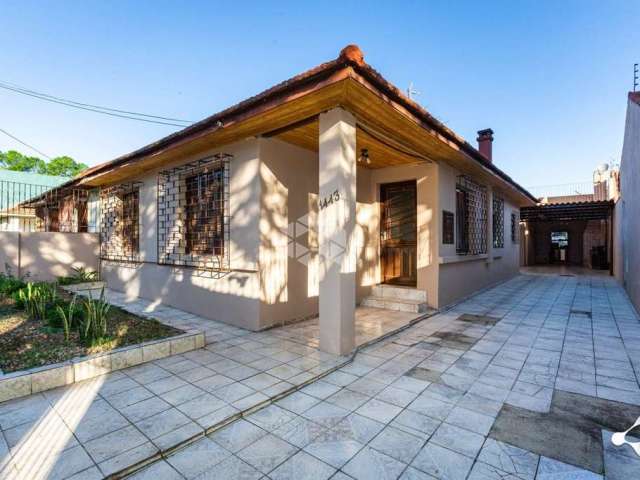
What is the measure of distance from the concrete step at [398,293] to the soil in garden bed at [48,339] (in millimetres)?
4199

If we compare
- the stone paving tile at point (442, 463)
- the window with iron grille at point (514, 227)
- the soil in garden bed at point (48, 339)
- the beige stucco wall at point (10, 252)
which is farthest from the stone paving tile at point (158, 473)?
the window with iron grille at point (514, 227)

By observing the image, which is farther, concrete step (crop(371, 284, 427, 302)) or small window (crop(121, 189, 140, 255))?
small window (crop(121, 189, 140, 255))

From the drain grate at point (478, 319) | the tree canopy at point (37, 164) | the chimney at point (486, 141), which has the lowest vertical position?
the drain grate at point (478, 319)

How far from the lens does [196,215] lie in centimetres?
619

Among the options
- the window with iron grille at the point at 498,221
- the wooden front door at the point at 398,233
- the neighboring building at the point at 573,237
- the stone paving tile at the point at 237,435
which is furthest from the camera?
the neighboring building at the point at 573,237

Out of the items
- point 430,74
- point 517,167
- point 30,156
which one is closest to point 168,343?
point 430,74

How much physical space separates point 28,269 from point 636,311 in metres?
13.8

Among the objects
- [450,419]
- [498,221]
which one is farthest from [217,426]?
[498,221]

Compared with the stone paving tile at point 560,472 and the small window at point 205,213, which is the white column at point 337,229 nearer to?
the stone paving tile at point 560,472

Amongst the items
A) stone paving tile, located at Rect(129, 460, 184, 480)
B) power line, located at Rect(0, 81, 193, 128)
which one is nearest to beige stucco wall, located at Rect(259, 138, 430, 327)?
stone paving tile, located at Rect(129, 460, 184, 480)

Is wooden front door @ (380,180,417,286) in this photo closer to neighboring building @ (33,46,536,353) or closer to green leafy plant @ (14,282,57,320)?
neighboring building @ (33,46,536,353)

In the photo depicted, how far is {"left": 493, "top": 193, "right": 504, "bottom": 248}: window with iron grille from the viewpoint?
9906 millimetres

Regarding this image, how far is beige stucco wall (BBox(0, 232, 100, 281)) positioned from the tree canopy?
33245mm

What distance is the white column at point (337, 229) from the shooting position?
3.82m
